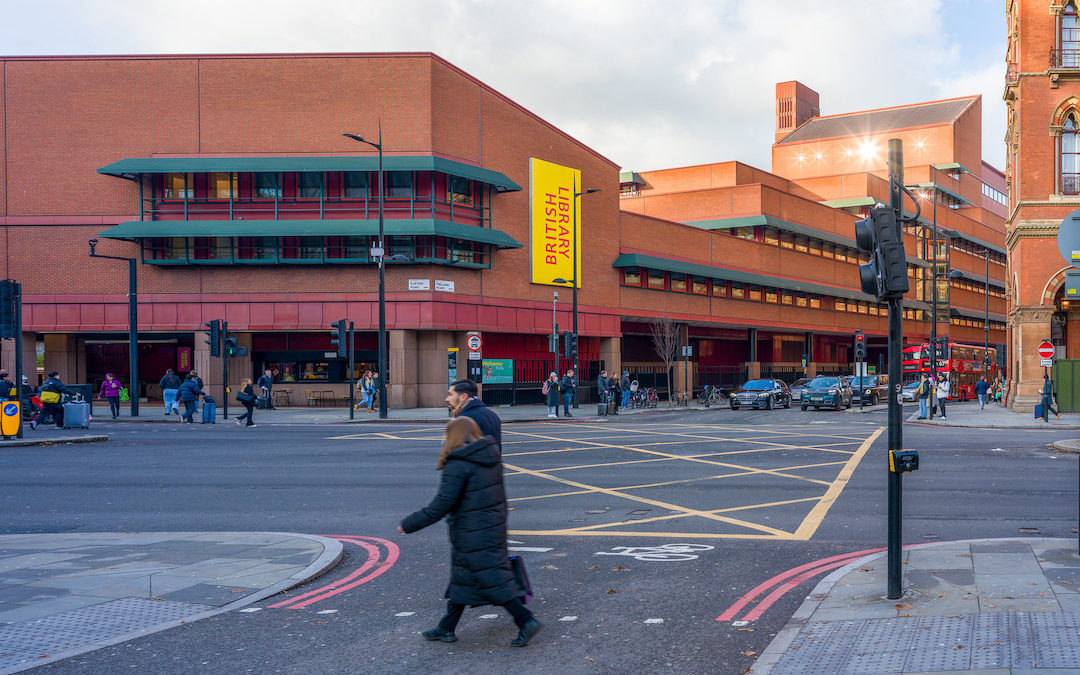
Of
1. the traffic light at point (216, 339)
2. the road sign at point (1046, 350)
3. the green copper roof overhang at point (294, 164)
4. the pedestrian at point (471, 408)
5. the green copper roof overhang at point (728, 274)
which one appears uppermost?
the green copper roof overhang at point (294, 164)

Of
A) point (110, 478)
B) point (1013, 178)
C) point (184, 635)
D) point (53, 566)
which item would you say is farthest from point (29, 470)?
point (1013, 178)

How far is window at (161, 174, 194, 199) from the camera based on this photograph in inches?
1486

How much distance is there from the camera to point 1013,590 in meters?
6.72

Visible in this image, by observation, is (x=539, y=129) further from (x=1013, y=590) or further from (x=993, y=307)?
(x=993, y=307)

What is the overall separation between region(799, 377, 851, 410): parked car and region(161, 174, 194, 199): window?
94.7 ft

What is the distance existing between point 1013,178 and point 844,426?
22.4 metres

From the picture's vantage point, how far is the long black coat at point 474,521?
5.87 m

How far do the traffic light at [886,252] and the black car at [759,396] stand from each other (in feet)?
117

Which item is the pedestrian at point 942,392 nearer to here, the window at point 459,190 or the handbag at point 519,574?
the window at point 459,190

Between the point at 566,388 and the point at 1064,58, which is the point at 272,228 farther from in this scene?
the point at 1064,58

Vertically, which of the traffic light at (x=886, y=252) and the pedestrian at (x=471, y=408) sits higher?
the traffic light at (x=886, y=252)

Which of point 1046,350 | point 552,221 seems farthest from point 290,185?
point 1046,350

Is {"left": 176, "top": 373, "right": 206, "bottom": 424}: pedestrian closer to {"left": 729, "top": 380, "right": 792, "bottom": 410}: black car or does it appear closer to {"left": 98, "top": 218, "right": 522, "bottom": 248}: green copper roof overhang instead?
{"left": 98, "top": 218, "right": 522, "bottom": 248}: green copper roof overhang

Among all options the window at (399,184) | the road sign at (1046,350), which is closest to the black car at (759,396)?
the road sign at (1046,350)
